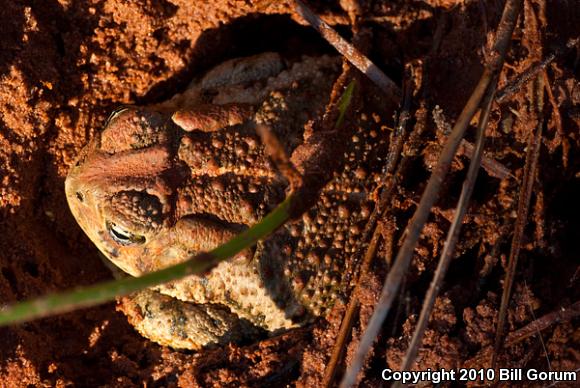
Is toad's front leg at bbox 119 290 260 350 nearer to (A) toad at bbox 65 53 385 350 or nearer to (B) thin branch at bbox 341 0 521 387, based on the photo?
(A) toad at bbox 65 53 385 350

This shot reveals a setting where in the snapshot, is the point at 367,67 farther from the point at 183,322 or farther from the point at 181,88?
the point at 183,322

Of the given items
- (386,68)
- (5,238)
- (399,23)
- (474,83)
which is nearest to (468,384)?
(474,83)

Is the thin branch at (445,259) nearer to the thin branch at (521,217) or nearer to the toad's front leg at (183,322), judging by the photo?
the thin branch at (521,217)

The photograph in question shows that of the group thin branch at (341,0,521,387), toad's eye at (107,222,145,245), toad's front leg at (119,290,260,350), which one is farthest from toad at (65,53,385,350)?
thin branch at (341,0,521,387)

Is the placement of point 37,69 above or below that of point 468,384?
above

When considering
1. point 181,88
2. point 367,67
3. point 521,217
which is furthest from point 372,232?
point 181,88

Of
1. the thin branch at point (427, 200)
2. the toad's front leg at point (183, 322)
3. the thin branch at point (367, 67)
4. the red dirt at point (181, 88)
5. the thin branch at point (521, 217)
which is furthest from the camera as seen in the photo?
the toad's front leg at point (183, 322)

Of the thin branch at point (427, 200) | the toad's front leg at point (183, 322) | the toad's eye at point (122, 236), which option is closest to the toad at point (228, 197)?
the toad's eye at point (122, 236)

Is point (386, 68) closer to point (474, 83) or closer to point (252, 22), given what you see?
point (474, 83)
